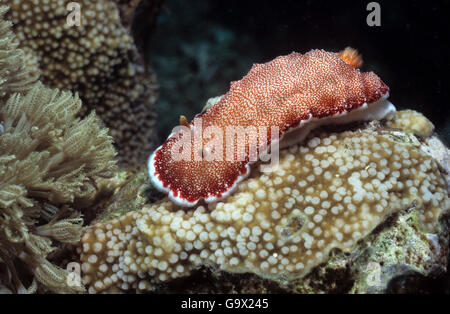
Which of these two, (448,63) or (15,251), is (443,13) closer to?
(448,63)

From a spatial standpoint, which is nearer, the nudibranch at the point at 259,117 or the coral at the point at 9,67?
the nudibranch at the point at 259,117

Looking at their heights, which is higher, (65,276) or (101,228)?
(101,228)

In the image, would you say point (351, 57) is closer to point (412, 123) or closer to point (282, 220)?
point (412, 123)

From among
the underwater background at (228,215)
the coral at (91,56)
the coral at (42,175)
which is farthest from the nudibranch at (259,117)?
the coral at (91,56)

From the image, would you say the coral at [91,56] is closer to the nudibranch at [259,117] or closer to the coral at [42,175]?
the coral at [42,175]

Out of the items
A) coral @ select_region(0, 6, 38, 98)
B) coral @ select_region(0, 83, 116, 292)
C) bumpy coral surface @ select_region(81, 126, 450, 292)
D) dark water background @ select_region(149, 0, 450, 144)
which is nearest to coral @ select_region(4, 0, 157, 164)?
coral @ select_region(0, 6, 38, 98)
